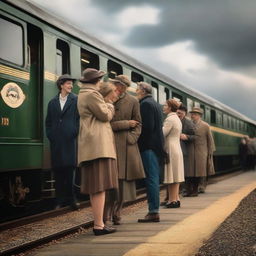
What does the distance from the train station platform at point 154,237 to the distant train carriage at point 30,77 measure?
60.5 inches

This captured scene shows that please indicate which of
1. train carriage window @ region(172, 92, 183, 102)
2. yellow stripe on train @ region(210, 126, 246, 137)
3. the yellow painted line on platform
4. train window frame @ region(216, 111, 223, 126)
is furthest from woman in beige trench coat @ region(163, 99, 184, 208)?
train window frame @ region(216, 111, 223, 126)

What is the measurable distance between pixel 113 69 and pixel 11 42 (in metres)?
4.03

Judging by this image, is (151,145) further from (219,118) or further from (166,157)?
(219,118)

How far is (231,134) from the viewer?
28.8m

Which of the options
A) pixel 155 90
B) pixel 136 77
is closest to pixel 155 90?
pixel 155 90

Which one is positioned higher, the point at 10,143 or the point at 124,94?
the point at 124,94

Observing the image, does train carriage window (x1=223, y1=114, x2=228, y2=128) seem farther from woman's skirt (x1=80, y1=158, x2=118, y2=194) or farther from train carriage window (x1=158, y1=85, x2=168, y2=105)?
woman's skirt (x1=80, y1=158, x2=118, y2=194)

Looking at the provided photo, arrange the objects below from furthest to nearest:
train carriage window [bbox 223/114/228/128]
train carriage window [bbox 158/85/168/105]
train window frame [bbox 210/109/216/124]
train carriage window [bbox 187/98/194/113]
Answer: train carriage window [bbox 223/114/228/128] → train window frame [bbox 210/109/216/124] → train carriage window [bbox 187/98/194/113] → train carriage window [bbox 158/85/168/105]

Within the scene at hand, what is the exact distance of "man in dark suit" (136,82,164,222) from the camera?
8062 millimetres

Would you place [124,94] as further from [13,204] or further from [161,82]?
[161,82]

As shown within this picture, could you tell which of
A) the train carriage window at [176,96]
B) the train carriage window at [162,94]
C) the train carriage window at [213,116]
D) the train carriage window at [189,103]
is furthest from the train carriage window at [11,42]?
the train carriage window at [213,116]

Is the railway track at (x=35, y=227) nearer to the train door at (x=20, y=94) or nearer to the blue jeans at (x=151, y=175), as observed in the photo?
the train door at (x=20, y=94)

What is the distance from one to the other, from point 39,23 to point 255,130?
126ft

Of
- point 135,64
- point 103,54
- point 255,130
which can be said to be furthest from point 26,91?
point 255,130
